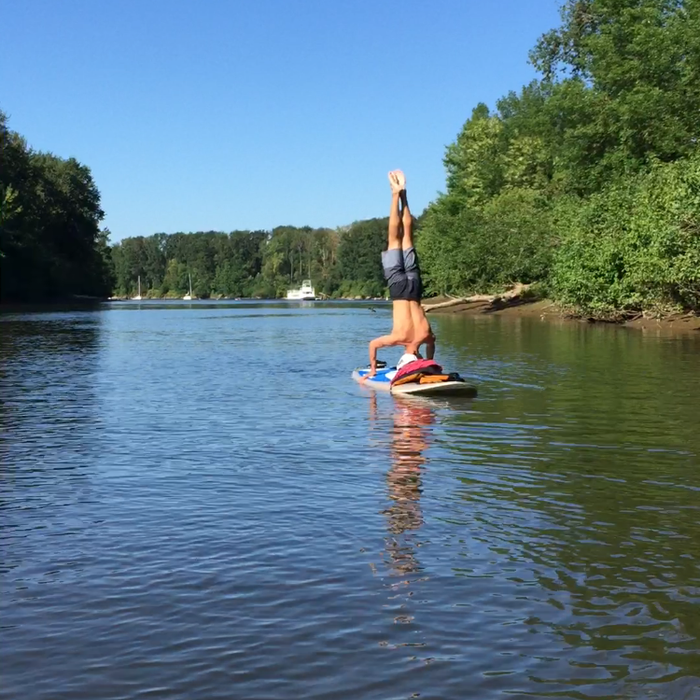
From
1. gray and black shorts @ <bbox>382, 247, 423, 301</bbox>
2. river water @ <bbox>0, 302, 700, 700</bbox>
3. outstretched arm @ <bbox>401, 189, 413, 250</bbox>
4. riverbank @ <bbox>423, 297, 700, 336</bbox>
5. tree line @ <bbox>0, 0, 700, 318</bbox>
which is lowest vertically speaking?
river water @ <bbox>0, 302, 700, 700</bbox>

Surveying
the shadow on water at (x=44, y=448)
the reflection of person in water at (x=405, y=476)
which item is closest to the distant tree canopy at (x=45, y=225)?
the shadow on water at (x=44, y=448)

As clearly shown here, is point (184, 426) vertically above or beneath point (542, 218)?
beneath

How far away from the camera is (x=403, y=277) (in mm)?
22859

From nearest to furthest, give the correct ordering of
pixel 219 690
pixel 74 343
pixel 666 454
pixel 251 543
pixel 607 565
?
1. pixel 219 690
2. pixel 607 565
3. pixel 251 543
4. pixel 666 454
5. pixel 74 343

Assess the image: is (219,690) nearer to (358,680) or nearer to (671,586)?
(358,680)

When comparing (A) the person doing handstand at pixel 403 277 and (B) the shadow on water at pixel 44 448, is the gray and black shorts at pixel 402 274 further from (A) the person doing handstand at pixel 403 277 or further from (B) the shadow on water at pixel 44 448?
(B) the shadow on water at pixel 44 448

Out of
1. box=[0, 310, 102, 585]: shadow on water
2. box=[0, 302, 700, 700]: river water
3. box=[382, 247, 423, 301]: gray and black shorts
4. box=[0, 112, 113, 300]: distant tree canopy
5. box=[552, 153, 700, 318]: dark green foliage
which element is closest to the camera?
box=[0, 302, 700, 700]: river water

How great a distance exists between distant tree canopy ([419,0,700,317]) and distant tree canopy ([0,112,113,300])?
44.9 meters

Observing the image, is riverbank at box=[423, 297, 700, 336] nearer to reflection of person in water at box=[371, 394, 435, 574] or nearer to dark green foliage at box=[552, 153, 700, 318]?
dark green foliage at box=[552, 153, 700, 318]

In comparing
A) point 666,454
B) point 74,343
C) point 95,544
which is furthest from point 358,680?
point 74,343

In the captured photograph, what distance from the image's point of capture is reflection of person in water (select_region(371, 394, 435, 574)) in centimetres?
875

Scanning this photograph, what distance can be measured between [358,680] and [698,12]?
54990mm

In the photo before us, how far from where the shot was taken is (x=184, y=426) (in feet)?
55.9

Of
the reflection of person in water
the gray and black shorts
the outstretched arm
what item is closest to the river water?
the reflection of person in water
